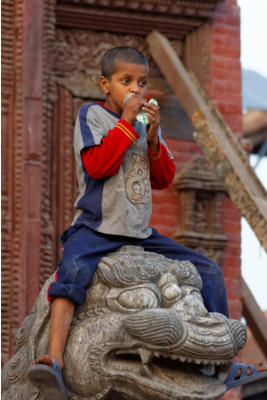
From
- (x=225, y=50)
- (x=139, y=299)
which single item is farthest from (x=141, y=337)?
(x=225, y=50)

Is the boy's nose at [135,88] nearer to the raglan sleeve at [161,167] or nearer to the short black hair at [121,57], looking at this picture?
the short black hair at [121,57]

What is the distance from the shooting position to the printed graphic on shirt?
548 centimetres

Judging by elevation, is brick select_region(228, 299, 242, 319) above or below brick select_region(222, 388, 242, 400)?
above

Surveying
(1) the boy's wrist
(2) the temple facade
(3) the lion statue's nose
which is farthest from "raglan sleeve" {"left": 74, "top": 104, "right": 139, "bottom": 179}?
(2) the temple facade

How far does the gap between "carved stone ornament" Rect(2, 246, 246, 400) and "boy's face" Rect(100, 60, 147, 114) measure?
720 millimetres

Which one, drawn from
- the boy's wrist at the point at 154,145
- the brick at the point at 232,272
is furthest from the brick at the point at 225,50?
the boy's wrist at the point at 154,145

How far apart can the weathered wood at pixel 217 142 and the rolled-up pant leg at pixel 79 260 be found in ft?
10.9

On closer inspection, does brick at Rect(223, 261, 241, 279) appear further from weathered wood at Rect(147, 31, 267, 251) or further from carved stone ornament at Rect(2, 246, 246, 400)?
carved stone ornament at Rect(2, 246, 246, 400)

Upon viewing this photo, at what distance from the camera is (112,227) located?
213 inches

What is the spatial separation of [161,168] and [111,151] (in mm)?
341

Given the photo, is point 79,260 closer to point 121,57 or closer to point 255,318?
point 121,57

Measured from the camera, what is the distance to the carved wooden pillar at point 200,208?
33.5 ft

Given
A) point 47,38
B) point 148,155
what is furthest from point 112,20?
point 148,155

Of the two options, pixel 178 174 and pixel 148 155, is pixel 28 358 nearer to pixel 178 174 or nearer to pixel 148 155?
pixel 148 155
